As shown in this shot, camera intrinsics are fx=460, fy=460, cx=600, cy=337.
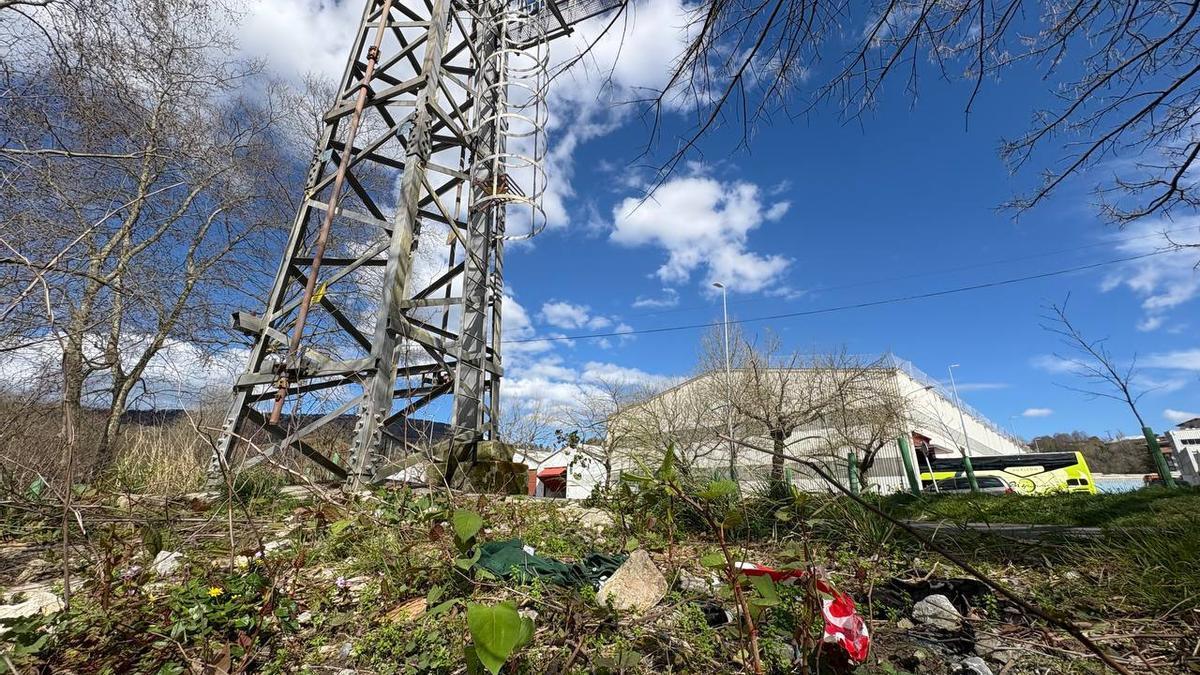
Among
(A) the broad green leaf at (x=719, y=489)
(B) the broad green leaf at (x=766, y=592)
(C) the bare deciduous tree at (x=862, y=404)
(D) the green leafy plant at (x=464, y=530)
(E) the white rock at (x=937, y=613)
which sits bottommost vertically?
(E) the white rock at (x=937, y=613)

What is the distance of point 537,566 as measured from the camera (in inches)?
80.5

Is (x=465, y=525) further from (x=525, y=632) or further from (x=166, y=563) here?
(x=166, y=563)

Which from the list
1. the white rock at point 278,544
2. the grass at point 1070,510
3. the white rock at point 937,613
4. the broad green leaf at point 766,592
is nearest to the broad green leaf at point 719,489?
the broad green leaf at point 766,592

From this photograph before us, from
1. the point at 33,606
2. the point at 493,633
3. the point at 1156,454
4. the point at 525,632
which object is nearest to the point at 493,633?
the point at 493,633

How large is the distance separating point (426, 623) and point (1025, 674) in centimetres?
189

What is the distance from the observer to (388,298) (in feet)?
13.4

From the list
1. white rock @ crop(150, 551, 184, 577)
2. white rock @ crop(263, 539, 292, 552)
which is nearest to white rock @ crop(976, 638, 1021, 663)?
white rock @ crop(263, 539, 292, 552)

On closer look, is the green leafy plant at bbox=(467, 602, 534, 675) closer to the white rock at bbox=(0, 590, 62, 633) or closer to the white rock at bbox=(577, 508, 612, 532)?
the white rock at bbox=(0, 590, 62, 633)

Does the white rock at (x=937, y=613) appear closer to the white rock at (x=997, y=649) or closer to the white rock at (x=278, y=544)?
the white rock at (x=997, y=649)

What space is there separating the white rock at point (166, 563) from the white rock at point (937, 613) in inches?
123

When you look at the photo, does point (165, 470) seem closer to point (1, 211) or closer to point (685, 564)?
point (1, 211)

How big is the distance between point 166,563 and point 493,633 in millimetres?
2186

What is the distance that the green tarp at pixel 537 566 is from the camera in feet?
6.38

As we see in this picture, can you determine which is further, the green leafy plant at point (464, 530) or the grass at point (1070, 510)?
the grass at point (1070, 510)
